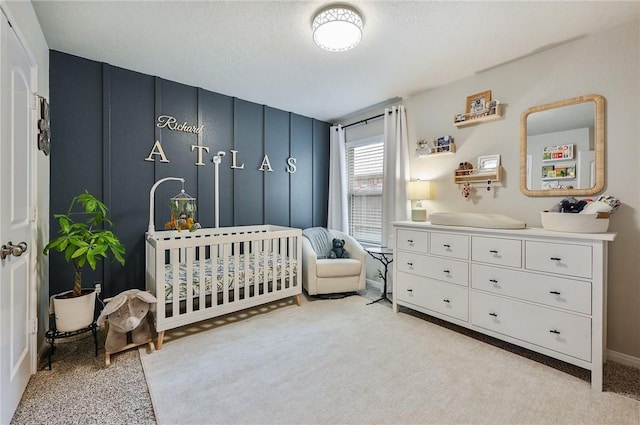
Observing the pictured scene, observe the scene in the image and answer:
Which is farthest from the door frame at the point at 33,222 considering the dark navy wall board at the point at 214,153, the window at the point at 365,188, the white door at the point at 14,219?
the window at the point at 365,188

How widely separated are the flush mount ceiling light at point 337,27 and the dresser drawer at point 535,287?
1.93 meters

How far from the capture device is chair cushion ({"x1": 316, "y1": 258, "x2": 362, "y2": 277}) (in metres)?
3.08

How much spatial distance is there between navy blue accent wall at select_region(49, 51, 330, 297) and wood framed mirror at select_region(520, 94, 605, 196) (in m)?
2.61

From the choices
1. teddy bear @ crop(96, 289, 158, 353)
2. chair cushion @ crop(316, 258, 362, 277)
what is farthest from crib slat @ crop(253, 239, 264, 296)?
teddy bear @ crop(96, 289, 158, 353)

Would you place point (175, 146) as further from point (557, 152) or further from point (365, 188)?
point (557, 152)

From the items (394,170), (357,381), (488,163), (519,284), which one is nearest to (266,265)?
(357,381)

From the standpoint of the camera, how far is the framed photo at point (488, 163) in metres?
2.50

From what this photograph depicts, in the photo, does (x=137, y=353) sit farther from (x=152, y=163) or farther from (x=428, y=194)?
(x=428, y=194)

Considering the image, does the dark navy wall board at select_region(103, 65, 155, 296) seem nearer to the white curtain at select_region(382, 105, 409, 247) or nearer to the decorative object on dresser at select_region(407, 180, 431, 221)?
the white curtain at select_region(382, 105, 409, 247)

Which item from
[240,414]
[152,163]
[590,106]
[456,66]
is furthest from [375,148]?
[240,414]

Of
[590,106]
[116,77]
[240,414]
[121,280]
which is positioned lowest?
[240,414]

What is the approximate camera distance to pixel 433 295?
245cm

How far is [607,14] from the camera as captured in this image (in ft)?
5.92

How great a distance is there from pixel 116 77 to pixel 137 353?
7.77 feet
